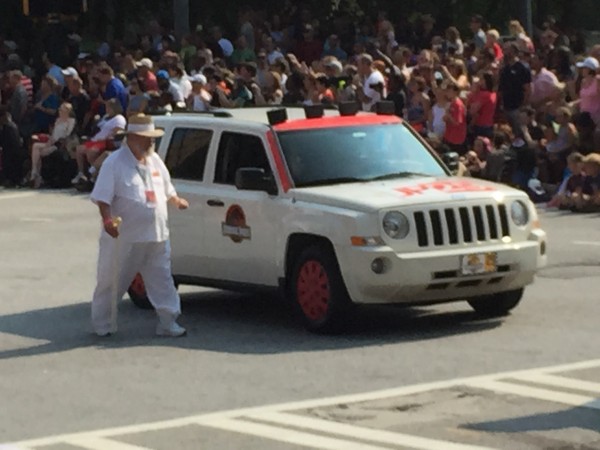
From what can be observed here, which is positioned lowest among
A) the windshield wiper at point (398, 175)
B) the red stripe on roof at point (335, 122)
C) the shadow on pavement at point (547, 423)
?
the shadow on pavement at point (547, 423)

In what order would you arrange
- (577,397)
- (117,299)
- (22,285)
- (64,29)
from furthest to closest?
(64,29), (22,285), (117,299), (577,397)

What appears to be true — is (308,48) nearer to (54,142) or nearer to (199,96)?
(54,142)

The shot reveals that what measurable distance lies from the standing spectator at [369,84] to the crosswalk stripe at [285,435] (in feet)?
55.9

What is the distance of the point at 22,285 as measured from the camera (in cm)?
1900

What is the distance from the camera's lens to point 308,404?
12.1m

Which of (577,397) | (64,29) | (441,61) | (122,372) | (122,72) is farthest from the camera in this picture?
(64,29)

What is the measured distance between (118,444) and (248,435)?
718 mm

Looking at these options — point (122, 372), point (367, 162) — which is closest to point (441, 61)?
point (367, 162)

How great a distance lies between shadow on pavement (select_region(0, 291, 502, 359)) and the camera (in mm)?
14773

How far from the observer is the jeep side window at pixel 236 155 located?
52.7 ft

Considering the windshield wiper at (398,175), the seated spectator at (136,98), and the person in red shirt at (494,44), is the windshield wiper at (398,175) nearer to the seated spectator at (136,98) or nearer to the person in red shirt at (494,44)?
the seated spectator at (136,98)

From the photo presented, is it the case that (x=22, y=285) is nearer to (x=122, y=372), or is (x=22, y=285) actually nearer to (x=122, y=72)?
(x=122, y=372)

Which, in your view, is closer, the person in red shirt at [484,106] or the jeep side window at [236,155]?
the jeep side window at [236,155]

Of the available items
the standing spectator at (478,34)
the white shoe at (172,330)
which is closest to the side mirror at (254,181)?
the white shoe at (172,330)
